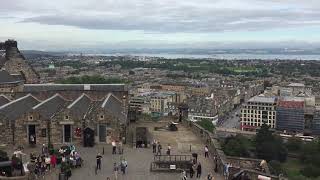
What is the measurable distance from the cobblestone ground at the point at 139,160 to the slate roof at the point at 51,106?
2797 millimetres

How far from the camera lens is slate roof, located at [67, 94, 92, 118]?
27792 millimetres

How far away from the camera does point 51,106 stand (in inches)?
1162

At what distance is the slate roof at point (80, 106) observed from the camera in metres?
27.8

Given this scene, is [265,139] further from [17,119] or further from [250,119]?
[17,119]

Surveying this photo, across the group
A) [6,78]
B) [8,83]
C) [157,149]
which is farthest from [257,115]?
[157,149]

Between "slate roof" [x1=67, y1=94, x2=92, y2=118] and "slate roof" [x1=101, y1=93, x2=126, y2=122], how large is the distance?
3.43ft

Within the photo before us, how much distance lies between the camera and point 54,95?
32719mm

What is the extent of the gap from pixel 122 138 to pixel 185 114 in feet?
31.1

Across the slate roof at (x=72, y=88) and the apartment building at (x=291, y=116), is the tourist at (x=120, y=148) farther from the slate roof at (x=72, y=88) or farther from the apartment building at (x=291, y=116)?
the apartment building at (x=291, y=116)

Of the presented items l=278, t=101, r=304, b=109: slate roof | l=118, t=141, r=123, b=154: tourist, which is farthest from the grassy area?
l=278, t=101, r=304, b=109: slate roof

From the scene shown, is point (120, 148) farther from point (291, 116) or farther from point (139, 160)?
point (291, 116)

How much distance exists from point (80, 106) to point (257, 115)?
136 meters

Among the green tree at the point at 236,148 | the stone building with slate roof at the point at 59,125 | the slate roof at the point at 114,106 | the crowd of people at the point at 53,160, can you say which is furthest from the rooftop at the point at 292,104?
the crowd of people at the point at 53,160

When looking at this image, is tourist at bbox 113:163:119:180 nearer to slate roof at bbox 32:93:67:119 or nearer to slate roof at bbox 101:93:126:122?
slate roof at bbox 101:93:126:122
